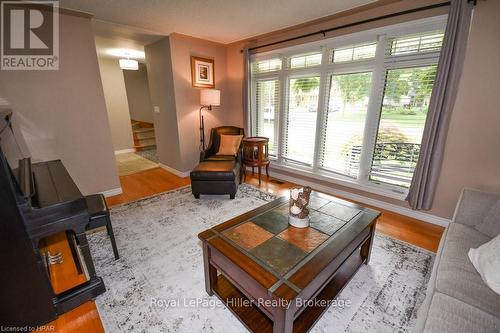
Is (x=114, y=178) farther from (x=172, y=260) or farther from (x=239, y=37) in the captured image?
(x=239, y=37)

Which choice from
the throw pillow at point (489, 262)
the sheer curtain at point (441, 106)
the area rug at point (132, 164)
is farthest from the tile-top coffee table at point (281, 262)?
the area rug at point (132, 164)

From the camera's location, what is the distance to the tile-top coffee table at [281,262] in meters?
1.13

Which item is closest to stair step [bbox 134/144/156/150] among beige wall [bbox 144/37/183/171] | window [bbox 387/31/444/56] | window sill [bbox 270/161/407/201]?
beige wall [bbox 144/37/183/171]

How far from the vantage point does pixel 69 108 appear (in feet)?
9.23

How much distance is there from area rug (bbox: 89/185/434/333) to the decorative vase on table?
633 mm

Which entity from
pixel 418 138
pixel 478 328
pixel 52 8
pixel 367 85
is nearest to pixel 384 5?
pixel 367 85

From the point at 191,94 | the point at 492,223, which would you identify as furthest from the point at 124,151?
the point at 492,223

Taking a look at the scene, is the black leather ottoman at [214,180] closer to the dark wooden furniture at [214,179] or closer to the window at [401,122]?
the dark wooden furniture at [214,179]

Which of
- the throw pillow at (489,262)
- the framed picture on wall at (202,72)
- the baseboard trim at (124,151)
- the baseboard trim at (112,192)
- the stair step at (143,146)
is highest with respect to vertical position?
the framed picture on wall at (202,72)

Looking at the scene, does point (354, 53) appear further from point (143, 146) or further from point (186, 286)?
point (143, 146)

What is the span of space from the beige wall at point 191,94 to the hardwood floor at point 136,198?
0.64m

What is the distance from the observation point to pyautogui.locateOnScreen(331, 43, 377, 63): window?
2721mm

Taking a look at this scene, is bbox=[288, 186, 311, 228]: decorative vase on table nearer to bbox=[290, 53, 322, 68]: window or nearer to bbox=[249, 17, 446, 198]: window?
bbox=[249, 17, 446, 198]: window

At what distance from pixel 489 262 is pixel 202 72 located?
14.3ft
